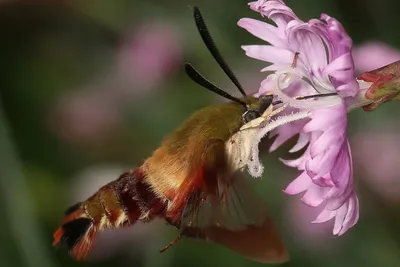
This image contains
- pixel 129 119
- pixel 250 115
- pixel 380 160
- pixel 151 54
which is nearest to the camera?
pixel 250 115

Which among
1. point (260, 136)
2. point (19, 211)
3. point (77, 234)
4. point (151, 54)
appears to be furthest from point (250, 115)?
point (151, 54)

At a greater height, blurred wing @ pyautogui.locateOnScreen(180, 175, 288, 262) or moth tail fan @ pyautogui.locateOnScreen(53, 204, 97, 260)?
moth tail fan @ pyautogui.locateOnScreen(53, 204, 97, 260)

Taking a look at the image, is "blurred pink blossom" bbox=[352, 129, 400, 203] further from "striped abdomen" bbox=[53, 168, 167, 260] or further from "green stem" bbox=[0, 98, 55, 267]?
"striped abdomen" bbox=[53, 168, 167, 260]

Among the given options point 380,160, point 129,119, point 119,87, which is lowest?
point 380,160

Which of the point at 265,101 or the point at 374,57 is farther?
the point at 374,57

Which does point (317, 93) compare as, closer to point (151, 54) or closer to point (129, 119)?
point (151, 54)

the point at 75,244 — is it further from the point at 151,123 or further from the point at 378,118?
the point at 151,123

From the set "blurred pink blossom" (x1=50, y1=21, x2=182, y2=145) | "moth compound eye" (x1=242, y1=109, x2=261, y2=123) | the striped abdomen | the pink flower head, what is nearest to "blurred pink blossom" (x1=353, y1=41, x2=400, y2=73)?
the pink flower head

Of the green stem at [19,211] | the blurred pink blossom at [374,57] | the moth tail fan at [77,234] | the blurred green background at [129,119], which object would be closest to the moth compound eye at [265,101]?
the moth tail fan at [77,234]
